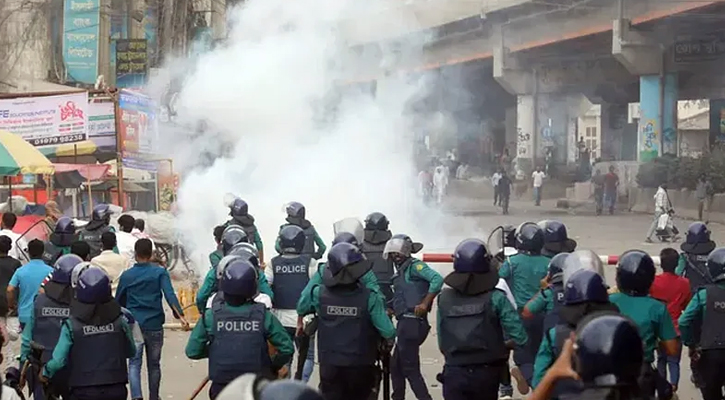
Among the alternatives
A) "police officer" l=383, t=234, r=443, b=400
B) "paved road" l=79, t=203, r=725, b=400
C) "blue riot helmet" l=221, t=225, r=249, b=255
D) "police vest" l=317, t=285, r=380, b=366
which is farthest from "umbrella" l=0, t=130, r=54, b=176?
"police vest" l=317, t=285, r=380, b=366

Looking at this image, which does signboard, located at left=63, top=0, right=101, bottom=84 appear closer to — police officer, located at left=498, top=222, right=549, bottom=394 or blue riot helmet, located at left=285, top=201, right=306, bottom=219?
blue riot helmet, located at left=285, top=201, right=306, bottom=219

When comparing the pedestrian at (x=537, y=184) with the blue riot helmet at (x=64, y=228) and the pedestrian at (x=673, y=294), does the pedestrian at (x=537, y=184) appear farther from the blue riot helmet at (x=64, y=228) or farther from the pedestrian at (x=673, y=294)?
the pedestrian at (x=673, y=294)

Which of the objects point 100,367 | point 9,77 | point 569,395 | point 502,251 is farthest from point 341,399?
point 9,77

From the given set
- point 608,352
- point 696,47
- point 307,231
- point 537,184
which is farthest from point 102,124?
point 696,47

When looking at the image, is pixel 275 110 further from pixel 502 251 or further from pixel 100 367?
pixel 100 367

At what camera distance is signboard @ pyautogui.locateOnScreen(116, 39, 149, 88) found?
30.5 m

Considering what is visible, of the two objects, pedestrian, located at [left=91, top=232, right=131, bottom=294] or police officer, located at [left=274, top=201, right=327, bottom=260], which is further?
police officer, located at [left=274, top=201, right=327, bottom=260]

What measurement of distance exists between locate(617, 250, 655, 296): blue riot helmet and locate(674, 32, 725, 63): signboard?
29.2 m

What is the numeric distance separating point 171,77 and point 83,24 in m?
5.04

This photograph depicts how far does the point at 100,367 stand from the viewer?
21.7 feet

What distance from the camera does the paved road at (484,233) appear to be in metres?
10.4

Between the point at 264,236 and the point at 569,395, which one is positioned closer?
the point at 569,395

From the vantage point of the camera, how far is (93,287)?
6617 mm

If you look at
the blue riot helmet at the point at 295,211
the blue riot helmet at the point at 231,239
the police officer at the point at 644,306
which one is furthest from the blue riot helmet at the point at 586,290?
the blue riot helmet at the point at 295,211
